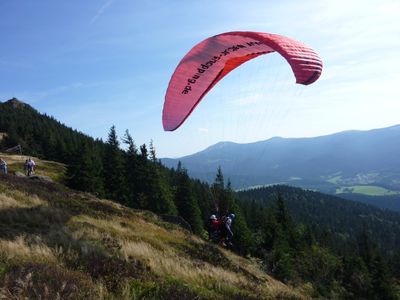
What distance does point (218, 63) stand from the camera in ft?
54.6

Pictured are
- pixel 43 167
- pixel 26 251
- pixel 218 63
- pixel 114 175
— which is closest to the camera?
pixel 26 251

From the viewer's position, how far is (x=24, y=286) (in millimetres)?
5711

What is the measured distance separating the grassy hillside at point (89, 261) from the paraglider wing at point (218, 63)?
18.1ft

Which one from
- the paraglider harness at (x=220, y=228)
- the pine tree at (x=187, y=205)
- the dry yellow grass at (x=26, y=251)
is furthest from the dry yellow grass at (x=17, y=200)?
the pine tree at (x=187, y=205)

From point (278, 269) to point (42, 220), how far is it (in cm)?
2813

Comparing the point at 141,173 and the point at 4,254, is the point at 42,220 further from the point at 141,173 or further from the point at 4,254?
the point at 141,173

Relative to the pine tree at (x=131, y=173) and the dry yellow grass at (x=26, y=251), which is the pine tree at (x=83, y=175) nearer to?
the pine tree at (x=131, y=173)

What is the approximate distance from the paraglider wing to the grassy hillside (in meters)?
5.51

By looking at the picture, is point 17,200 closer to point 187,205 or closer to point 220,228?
point 220,228

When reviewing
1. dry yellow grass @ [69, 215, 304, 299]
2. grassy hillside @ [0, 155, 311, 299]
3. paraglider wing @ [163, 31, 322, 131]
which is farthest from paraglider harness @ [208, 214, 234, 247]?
paraglider wing @ [163, 31, 322, 131]

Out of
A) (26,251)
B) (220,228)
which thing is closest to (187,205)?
(220,228)

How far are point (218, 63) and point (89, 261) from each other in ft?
34.8

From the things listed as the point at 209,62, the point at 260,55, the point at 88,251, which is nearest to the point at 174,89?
→ the point at 209,62

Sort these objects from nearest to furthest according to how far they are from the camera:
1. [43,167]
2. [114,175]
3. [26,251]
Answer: [26,251] < [114,175] < [43,167]
